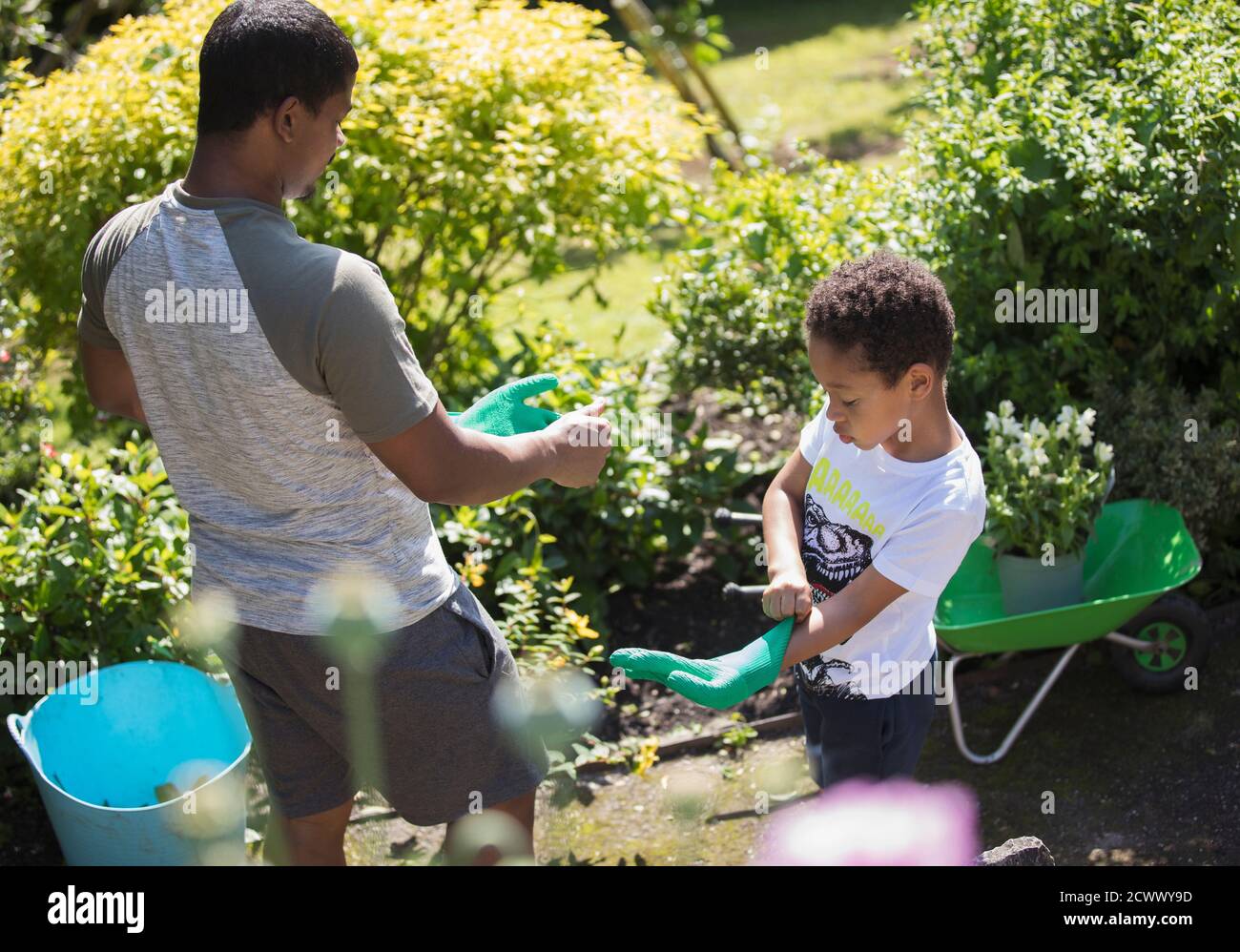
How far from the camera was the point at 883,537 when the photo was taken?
2.34 metres

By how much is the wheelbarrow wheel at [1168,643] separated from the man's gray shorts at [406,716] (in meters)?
1.94

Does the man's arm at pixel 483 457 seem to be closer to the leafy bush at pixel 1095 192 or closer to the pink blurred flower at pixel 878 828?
the pink blurred flower at pixel 878 828

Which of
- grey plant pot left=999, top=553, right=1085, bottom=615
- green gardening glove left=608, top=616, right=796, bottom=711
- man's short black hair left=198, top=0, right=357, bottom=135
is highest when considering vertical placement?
man's short black hair left=198, top=0, right=357, bottom=135

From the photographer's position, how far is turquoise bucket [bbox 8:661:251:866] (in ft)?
9.48

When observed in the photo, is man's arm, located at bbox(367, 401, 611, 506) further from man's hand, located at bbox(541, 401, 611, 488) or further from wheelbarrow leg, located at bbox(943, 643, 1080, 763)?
wheelbarrow leg, located at bbox(943, 643, 1080, 763)

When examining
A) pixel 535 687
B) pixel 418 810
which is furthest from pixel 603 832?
pixel 418 810

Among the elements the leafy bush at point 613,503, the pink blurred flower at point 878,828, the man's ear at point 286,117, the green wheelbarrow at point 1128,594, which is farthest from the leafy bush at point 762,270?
the man's ear at point 286,117

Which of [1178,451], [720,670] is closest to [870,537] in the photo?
[720,670]

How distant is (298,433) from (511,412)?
621 millimetres

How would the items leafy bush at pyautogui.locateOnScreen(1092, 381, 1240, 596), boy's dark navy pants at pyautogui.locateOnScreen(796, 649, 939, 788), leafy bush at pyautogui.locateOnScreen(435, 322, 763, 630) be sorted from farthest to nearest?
leafy bush at pyautogui.locateOnScreen(435, 322, 763, 630) → leafy bush at pyautogui.locateOnScreen(1092, 381, 1240, 596) → boy's dark navy pants at pyautogui.locateOnScreen(796, 649, 939, 788)

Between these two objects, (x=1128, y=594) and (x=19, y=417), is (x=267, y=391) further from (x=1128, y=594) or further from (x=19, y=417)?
(x=19, y=417)

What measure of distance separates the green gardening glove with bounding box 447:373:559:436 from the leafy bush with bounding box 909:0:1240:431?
1628 mm

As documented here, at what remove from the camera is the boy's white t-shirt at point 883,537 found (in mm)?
2254

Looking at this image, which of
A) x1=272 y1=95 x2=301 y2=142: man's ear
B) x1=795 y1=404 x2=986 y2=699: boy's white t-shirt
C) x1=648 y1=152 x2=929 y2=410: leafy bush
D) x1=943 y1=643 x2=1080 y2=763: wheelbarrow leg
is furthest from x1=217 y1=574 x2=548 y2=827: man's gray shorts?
x1=648 y1=152 x2=929 y2=410: leafy bush
